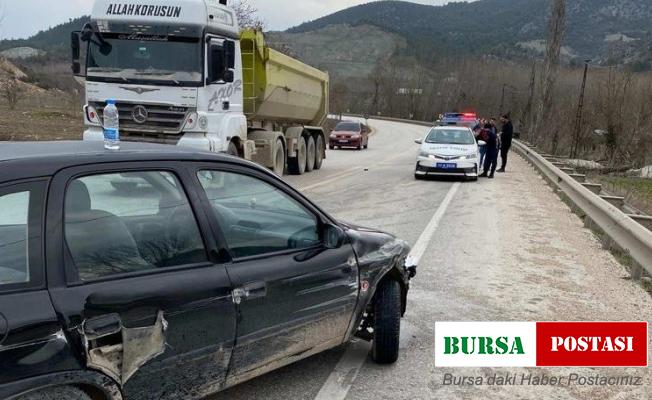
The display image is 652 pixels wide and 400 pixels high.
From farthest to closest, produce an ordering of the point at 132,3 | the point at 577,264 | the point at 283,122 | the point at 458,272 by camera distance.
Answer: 1. the point at 283,122
2. the point at 132,3
3. the point at 577,264
4. the point at 458,272

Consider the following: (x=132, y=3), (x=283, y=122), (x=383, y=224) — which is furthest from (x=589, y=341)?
(x=283, y=122)

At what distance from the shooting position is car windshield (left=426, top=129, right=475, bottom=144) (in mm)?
16906

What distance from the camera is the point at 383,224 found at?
938 centimetres

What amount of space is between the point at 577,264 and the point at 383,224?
10.0ft

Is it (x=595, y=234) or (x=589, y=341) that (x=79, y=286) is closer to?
(x=589, y=341)

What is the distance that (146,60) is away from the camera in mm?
10875

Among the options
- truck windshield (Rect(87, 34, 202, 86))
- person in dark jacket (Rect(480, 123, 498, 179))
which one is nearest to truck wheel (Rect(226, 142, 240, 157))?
truck windshield (Rect(87, 34, 202, 86))

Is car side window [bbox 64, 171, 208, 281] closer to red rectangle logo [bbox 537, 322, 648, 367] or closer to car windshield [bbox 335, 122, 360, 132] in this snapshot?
red rectangle logo [bbox 537, 322, 648, 367]

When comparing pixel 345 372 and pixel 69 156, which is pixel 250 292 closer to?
pixel 69 156

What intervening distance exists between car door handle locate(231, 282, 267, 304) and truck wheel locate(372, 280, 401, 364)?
3.80 ft

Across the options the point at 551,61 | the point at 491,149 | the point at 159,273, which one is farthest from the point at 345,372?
the point at 551,61

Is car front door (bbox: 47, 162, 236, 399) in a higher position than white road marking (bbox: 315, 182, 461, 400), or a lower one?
higher

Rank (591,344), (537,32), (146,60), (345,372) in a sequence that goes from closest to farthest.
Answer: (345,372) < (591,344) < (146,60) < (537,32)

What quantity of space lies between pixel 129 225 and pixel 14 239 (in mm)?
550
